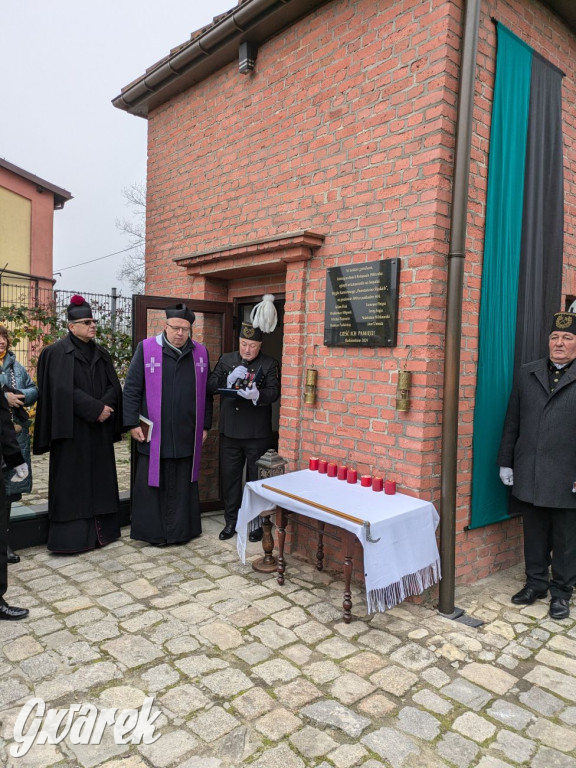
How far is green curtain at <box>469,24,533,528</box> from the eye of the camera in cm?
374

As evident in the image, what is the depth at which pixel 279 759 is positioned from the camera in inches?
85.9

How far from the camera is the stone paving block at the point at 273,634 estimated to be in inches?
120

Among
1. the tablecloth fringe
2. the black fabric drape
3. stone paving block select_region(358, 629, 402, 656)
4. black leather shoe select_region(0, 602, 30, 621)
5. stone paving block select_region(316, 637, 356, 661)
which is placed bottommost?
stone paving block select_region(358, 629, 402, 656)

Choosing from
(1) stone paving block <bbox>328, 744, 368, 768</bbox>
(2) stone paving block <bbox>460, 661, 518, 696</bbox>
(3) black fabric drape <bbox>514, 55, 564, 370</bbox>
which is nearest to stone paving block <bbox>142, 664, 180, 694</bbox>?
(1) stone paving block <bbox>328, 744, 368, 768</bbox>

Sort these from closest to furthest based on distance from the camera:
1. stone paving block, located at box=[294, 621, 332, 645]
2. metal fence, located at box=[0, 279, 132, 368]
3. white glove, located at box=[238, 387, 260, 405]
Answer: stone paving block, located at box=[294, 621, 332, 645] → white glove, located at box=[238, 387, 260, 405] → metal fence, located at box=[0, 279, 132, 368]

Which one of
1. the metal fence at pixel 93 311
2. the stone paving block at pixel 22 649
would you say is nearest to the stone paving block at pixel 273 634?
the stone paving block at pixel 22 649

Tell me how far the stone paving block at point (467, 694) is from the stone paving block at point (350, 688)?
38 cm

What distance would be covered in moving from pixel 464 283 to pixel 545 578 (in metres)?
2.04

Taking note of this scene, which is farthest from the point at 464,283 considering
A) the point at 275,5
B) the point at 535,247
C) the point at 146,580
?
the point at 146,580

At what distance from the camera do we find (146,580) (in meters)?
3.86

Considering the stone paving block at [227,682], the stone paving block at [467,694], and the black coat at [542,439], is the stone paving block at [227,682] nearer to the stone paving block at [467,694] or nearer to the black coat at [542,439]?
the stone paving block at [467,694]

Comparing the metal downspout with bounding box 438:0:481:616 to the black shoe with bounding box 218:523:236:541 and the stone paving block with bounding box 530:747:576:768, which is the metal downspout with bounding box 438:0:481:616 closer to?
the stone paving block with bounding box 530:747:576:768

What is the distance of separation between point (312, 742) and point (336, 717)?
0.65 ft

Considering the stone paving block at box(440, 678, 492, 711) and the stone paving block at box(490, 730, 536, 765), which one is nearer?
the stone paving block at box(490, 730, 536, 765)
